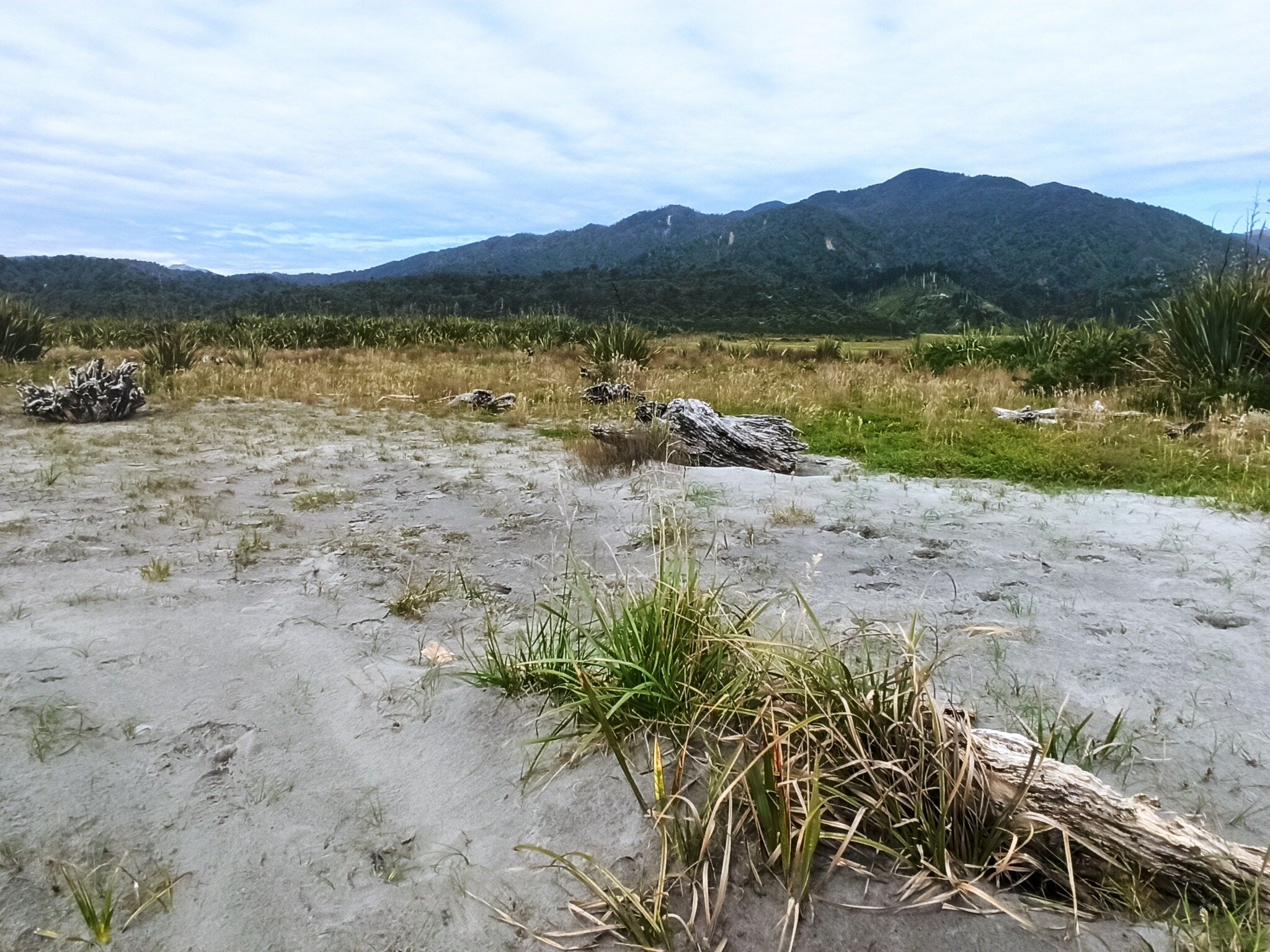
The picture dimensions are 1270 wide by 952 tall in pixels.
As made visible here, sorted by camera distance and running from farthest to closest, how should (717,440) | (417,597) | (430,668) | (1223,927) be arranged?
(717,440), (417,597), (430,668), (1223,927)

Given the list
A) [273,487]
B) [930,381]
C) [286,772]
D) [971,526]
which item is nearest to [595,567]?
[286,772]

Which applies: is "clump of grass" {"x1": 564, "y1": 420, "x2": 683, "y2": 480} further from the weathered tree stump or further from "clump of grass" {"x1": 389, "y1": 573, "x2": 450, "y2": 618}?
the weathered tree stump

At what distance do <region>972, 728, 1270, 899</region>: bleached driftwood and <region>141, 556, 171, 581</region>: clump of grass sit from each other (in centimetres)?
403

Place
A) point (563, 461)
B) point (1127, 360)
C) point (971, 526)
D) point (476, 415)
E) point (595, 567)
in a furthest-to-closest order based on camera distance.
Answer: point (1127, 360), point (476, 415), point (563, 461), point (971, 526), point (595, 567)

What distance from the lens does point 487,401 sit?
1138 centimetres

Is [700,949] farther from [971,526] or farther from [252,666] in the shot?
[971,526]

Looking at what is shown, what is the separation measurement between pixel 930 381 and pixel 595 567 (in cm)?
1006

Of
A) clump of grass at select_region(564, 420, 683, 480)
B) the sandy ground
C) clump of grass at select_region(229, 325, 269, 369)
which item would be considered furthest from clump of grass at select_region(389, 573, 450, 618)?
clump of grass at select_region(229, 325, 269, 369)

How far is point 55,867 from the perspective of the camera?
79.8 inches

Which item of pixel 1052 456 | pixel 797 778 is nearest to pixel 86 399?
pixel 797 778

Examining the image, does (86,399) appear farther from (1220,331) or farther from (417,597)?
(1220,331)

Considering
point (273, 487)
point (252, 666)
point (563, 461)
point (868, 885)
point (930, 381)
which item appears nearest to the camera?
point (868, 885)

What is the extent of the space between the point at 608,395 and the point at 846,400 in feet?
11.6

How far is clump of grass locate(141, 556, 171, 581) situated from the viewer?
4105mm
